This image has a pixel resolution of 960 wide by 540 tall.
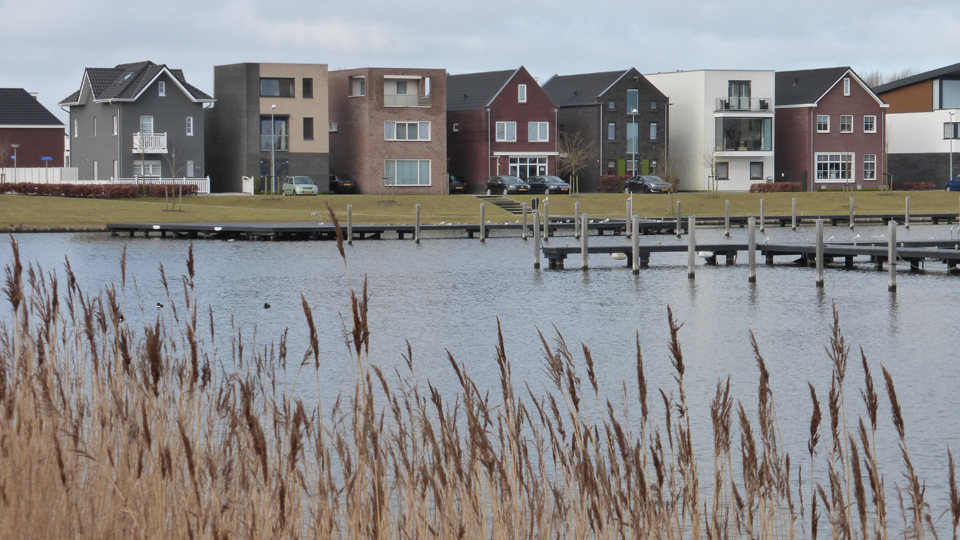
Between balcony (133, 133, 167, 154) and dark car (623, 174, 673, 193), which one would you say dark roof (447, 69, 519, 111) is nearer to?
dark car (623, 174, 673, 193)

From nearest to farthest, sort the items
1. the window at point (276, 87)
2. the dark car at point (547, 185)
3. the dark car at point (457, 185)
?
the dark car at point (547, 185), the window at point (276, 87), the dark car at point (457, 185)

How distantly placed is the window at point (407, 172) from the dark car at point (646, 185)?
13534mm

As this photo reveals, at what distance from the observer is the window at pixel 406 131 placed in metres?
84.9

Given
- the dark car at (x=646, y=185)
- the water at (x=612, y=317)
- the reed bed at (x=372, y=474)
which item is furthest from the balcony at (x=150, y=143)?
the reed bed at (x=372, y=474)

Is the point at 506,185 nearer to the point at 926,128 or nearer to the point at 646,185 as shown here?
the point at 646,185

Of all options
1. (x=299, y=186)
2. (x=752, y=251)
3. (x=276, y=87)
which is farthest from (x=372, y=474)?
(x=276, y=87)

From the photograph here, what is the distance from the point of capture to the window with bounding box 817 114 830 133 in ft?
308

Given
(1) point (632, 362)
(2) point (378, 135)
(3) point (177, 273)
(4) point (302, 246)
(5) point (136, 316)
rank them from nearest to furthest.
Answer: (1) point (632, 362), (5) point (136, 316), (3) point (177, 273), (4) point (302, 246), (2) point (378, 135)

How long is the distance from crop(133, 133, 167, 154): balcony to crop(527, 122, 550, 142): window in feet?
82.7

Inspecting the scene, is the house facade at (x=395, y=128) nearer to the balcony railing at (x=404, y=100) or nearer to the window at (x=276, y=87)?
the balcony railing at (x=404, y=100)

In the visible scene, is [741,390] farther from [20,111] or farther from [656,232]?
[20,111]

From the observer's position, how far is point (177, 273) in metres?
31.7

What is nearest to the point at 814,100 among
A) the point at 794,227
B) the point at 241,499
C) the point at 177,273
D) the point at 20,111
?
the point at 794,227

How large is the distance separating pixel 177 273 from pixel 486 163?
2264 inches
